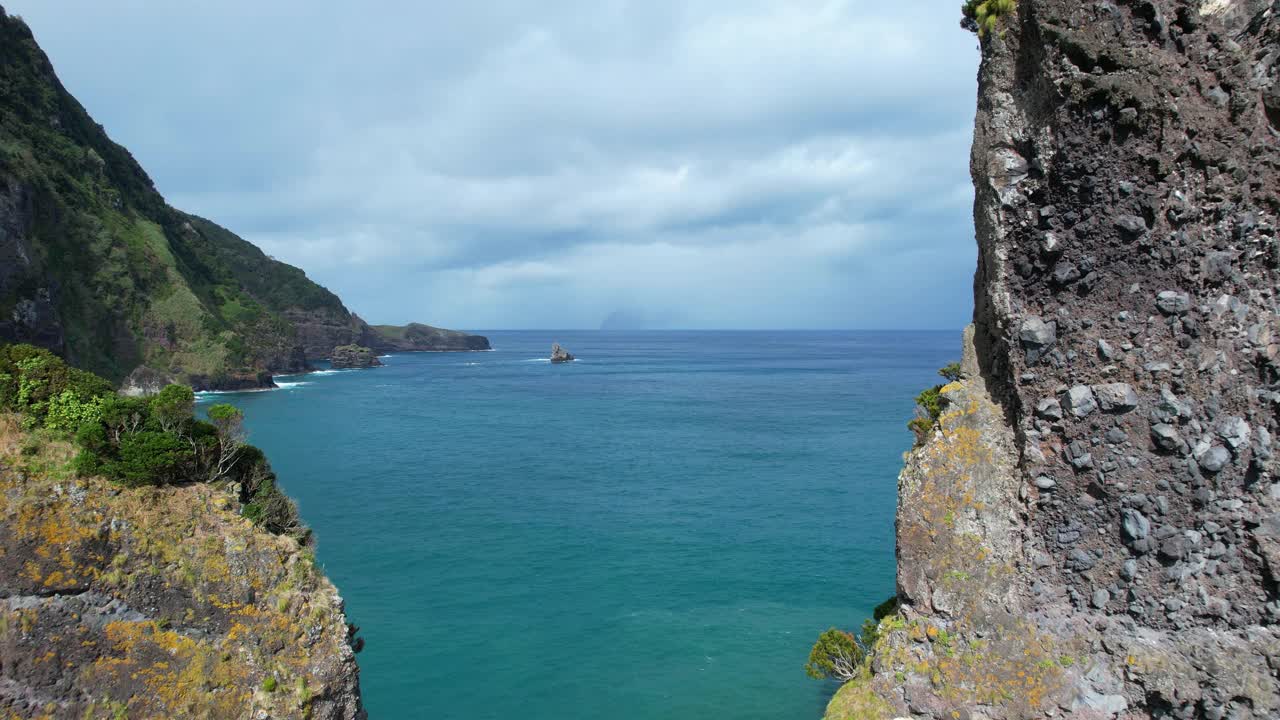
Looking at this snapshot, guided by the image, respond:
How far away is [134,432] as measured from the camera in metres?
15.0

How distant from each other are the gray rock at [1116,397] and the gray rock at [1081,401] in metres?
0.13

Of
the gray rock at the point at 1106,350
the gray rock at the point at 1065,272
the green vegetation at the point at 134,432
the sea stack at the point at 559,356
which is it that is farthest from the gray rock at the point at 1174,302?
the sea stack at the point at 559,356

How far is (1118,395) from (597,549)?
90.0ft

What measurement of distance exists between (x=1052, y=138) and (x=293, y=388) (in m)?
126

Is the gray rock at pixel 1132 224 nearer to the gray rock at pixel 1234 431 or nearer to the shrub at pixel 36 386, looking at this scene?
the gray rock at pixel 1234 431

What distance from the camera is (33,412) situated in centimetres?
1522

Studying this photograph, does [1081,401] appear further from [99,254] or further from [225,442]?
[99,254]

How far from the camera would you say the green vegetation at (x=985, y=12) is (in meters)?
14.5

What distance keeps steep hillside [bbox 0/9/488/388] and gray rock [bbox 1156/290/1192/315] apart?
8436cm

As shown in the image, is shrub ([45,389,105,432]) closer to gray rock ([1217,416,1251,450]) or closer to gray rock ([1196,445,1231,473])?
gray rock ([1196,445,1231,473])

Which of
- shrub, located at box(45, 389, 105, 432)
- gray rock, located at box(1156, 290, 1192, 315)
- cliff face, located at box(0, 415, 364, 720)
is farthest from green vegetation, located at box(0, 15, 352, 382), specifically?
gray rock, located at box(1156, 290, 1192, 315)

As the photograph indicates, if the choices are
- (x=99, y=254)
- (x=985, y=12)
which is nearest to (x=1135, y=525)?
(x=985, y=12)

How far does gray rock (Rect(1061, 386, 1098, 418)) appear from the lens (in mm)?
14180

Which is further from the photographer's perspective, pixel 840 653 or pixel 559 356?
pixel 559 356
